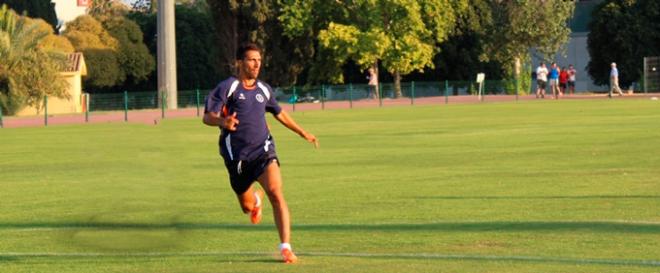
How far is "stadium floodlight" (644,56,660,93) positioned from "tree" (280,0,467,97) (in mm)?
10769

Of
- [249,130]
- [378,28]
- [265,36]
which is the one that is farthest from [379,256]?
[265,36]

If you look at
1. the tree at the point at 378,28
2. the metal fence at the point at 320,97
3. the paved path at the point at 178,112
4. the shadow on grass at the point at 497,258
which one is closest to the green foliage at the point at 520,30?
the metal fence at the point at 320,97

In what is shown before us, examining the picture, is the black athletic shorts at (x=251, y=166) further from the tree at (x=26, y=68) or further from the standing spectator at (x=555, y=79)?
the standing spectator at (x=555, y=79)

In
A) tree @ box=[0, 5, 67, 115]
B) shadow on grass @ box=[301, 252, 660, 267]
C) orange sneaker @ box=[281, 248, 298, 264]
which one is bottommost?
shadow on grass @ box=[301, 252, 660, 267]

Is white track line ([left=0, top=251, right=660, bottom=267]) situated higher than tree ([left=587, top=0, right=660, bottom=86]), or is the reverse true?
tree ([left=587, top=0, right=660, bottom=86])

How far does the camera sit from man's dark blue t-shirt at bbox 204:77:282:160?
12.5 metres

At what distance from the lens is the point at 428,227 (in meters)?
15.4

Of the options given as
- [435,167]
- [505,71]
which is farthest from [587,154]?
[505,71]

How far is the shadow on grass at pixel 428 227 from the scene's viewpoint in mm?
14656

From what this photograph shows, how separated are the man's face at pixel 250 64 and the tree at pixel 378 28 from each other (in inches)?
2491

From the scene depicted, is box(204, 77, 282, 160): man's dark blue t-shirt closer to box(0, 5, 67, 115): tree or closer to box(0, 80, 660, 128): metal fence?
box(0, 80, 660, 128): metal fence

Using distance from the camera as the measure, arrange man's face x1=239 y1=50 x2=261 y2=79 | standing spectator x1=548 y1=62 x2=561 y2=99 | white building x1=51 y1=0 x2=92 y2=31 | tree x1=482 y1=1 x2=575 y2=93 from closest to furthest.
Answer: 1. man's face x1=239 y1=50 x2=261 y2=79
2. standing spectator x1=548 y1=62 x2=561 y2=99
3. tree x1=482 y1=1 x2=575 y2=93
4. white building x1=51 y1=0 x2=92 y2=31

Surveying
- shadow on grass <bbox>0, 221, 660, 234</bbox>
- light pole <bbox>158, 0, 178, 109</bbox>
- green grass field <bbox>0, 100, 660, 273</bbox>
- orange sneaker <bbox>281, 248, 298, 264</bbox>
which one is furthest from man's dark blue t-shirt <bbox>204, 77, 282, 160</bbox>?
light pole <bbox>158, 0, 178, 109</bbox>

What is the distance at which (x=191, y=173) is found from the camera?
25375 millimetres
